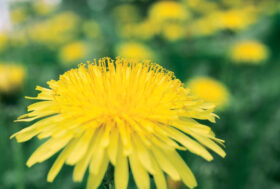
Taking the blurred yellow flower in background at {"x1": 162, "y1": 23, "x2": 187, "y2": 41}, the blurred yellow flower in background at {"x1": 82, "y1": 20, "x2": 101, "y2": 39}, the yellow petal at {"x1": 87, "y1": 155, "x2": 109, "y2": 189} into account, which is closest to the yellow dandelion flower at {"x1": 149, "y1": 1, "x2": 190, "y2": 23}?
the blurred yellow flower in background at {"x1": 162, "y1": 23, "x2": 187, "y2": 41}

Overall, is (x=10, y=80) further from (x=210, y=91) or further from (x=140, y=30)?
(x=140, y=30)

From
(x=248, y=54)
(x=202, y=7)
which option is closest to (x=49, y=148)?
(x=248, y=54)

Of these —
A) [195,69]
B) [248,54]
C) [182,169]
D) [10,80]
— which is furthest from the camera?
[195,69]

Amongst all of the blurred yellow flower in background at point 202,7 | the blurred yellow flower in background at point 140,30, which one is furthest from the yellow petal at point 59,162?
the blurred yellow flower in background at point 202,7

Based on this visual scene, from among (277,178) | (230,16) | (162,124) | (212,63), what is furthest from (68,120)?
(212,63)

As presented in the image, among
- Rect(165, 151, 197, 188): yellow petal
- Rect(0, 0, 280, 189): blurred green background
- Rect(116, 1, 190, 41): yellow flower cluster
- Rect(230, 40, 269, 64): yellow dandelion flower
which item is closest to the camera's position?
Rect(165, 151, 197, 188): yellow petal

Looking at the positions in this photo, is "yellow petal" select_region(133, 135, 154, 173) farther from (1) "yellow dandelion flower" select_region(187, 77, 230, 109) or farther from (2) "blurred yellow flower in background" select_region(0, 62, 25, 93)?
(1) "yellow dandelion flower" select_region(187, 77, 230, 109)
